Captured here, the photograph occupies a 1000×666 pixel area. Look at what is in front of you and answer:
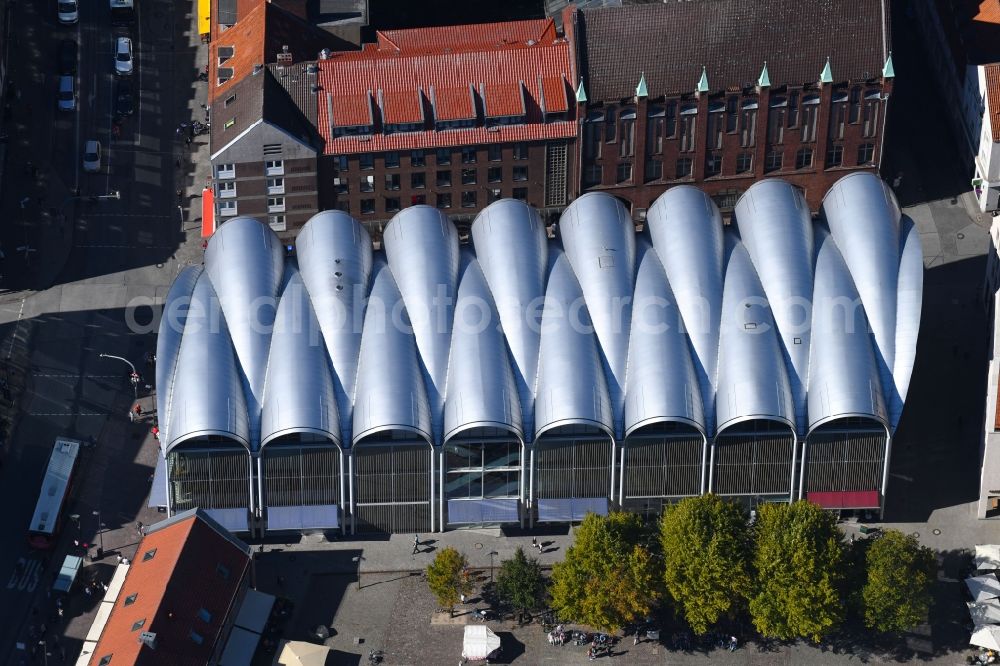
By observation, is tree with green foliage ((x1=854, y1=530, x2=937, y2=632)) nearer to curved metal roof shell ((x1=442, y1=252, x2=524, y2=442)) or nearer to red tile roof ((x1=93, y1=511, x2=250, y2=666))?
curved metal roof shell ((x1=442, y1=252, x2=524, y2=442))

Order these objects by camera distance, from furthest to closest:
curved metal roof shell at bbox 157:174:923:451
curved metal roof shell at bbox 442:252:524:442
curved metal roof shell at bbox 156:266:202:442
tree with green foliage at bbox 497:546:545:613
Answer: curved metal roof shell at bbox 156:266:202:442
curved metal roof shell at bbox 157:174:923:451
curved metal roof shell at bbox 442:252:524:442
tree with green foliage at bbox 497:546:545:613

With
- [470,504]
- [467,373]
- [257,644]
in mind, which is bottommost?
[257,644]

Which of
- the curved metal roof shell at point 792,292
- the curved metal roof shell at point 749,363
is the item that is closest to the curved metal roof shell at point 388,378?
the curved metal roof shell at point 749,363

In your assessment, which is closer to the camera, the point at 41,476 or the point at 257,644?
the point at 257,644

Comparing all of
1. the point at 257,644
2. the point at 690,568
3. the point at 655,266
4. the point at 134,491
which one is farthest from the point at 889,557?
the point at 134,491

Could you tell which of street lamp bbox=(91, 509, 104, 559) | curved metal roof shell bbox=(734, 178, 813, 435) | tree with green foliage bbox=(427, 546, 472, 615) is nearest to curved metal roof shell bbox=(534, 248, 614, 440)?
tree with green foliage bbox=(427, 546, 472, 615)

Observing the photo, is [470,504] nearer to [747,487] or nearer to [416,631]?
[416,631]
